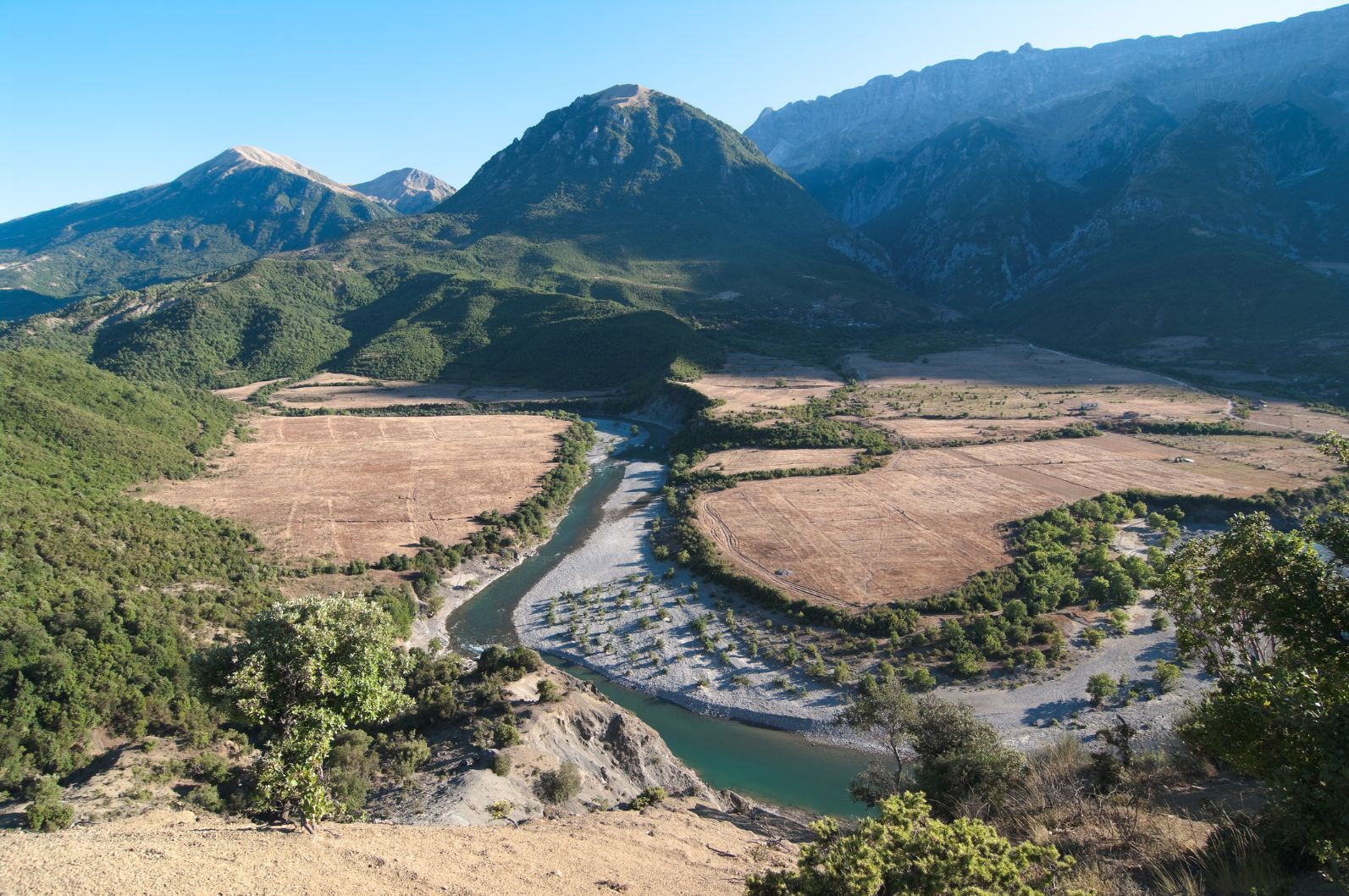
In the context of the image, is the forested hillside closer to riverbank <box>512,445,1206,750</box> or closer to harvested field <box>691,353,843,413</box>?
riverbank <box>512,445,1206,750</box>

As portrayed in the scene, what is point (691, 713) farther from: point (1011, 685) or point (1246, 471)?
point (1246, 471)

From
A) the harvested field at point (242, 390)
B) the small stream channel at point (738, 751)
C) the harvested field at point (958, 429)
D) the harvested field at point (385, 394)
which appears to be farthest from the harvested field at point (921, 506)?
the harvested field at point (242, 390)

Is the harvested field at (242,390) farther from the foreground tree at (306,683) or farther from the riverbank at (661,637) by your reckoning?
the foreground tree at (306,683)

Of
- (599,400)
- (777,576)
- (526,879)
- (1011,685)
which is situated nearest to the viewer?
(526,879)

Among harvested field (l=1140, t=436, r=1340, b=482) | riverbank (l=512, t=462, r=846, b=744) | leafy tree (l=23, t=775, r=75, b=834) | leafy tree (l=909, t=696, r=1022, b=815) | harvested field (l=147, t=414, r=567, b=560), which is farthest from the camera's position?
harvested field (l=1140, t=436, r=1340, b=482)

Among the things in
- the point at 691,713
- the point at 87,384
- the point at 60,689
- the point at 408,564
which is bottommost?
the point at 691,713

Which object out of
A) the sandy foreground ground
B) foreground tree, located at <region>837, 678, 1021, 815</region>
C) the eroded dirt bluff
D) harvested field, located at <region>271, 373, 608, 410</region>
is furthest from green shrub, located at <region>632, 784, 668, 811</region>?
harvested field, located at <region>271, 373, 608, 410</region>

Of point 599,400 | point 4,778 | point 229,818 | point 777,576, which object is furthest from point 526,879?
point 599,400
